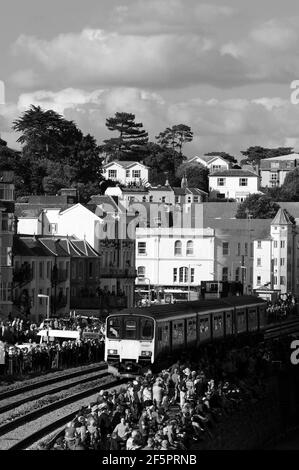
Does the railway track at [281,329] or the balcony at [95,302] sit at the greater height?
the balcony at [95,302]

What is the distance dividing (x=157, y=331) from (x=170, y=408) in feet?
46.5

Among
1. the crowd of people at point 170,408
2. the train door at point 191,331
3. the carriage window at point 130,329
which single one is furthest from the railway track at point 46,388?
the crowd of people at point 170,408

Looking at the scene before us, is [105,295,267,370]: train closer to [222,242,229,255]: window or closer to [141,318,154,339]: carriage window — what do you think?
[141,318,154,339]: carriage window

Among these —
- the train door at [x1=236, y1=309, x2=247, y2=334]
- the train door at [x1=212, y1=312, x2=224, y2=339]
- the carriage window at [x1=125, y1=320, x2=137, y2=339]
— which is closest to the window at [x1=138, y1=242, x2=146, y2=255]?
the train door at [x1=236, y1=309, x2=247, y2=334]

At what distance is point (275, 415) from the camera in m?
48.6

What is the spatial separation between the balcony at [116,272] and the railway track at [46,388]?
46083 millimetres

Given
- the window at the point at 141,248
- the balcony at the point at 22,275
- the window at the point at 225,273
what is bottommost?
the balcony at the point at 22,275

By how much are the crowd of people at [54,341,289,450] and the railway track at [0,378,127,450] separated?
81.7 inches

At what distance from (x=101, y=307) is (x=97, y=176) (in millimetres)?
92613

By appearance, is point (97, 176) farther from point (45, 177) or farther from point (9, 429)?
point (9, 429)

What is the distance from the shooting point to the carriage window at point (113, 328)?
51.4m

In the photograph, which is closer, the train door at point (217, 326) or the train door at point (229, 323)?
the train door at point (217, 326)

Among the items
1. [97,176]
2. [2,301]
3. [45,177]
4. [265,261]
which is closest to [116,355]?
[2,301]

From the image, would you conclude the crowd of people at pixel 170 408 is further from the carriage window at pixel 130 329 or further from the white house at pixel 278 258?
the white house at pixel 278 258
